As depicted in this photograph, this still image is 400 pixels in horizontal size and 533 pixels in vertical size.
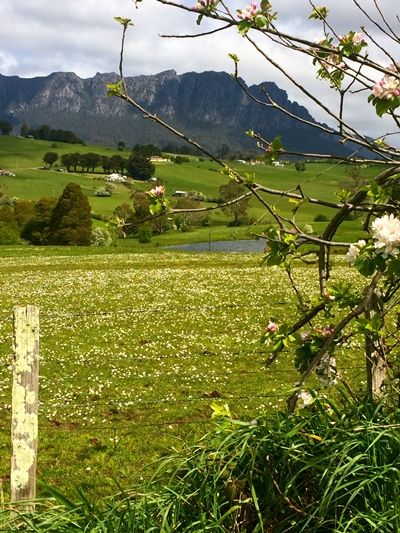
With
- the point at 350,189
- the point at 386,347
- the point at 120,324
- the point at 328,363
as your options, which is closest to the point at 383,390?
the point at 386,347

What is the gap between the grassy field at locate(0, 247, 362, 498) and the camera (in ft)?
31.3

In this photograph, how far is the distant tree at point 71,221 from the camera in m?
86.0

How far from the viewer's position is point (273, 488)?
145 inches

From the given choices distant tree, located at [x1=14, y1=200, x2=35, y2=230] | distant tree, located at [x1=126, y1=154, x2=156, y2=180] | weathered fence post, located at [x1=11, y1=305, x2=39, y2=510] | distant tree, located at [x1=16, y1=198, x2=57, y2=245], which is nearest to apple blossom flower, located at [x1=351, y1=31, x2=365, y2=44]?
weathered fence post, located at [x1=11, y1=305, x2=39, y2=510]

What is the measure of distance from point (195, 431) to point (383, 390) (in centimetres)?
632

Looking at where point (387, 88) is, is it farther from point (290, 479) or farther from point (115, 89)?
point (290, 479)

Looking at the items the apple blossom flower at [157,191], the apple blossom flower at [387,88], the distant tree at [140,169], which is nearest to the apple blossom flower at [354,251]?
the apple blossom flower at [387,88]

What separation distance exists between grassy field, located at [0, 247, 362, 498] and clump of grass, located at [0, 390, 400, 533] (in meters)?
0.29

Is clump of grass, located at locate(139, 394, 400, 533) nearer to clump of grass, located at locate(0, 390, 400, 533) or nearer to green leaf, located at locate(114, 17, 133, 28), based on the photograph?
clump of grass, located at locate(0, 390, 400, 533)

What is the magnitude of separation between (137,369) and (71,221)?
73509mm

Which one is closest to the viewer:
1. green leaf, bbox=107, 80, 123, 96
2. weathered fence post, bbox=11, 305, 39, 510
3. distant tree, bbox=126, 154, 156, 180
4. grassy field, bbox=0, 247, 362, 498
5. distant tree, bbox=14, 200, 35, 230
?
green leaf, bbox=107, 80, 123, 96

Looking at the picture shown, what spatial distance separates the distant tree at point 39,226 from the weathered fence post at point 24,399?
86540mm

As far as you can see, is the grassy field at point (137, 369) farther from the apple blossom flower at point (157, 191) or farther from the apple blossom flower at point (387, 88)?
the apple blossom flower at point (387, 88)

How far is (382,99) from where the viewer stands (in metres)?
2.92
